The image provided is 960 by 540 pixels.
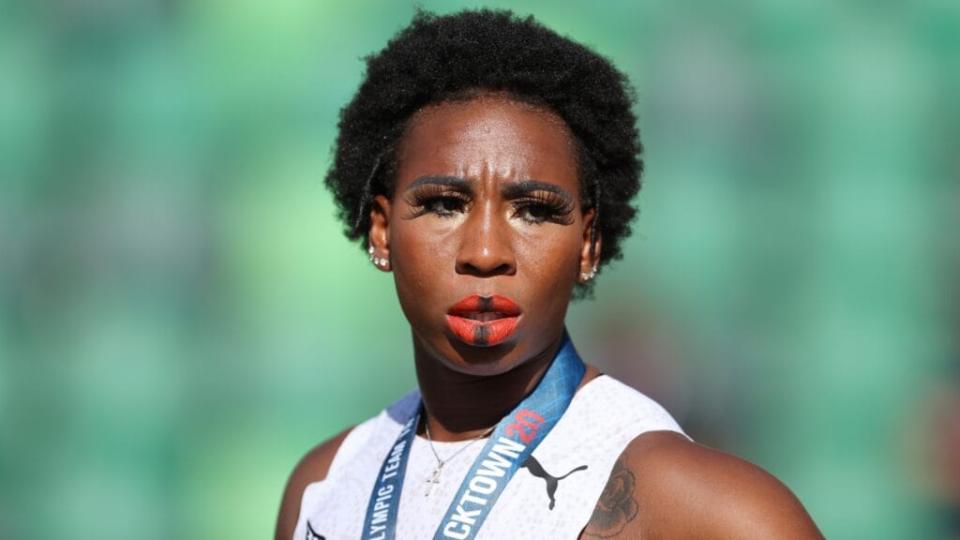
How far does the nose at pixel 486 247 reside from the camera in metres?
3.29

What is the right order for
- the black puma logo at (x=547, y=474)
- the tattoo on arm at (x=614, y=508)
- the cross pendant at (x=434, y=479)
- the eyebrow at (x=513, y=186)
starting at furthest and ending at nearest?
the cross pendant at (x=434, y=479)
the eyebrow at (x=513, y=186)
the black puma logo at (x=547, y=474)
the tattoo on arm at (x=614, y=508)

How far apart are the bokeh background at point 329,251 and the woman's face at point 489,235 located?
13.6 feet

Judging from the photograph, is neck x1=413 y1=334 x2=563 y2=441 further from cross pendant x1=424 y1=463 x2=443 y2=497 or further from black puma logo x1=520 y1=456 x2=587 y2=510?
black puma logo x1=520 y1=456 x2=587 y2=510

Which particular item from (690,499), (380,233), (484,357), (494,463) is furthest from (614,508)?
(380,233)

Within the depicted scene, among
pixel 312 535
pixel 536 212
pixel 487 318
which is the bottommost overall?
pixel 312 535

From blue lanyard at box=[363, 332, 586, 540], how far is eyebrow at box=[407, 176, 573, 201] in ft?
1.36

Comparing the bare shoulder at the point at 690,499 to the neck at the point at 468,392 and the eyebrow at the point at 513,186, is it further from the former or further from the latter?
the eyebrow at the point at 513,186

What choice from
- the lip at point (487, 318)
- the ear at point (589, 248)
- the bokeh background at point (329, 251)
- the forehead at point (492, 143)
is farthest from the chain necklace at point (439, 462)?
the bokeh background at point (329, 251)

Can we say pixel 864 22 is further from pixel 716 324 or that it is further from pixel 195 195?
pixel 195 195

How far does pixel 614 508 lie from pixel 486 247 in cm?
65

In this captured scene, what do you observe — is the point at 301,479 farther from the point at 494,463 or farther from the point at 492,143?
the point at 492,143

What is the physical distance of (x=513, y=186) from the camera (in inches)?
131

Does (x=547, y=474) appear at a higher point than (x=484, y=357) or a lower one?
lower

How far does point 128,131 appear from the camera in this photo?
7.86 metres
